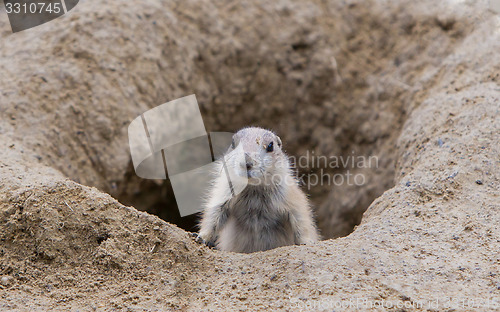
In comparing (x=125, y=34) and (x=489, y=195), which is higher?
(x=125, y=34)

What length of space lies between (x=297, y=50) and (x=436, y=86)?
1933 mm

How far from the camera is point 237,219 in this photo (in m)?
5.04

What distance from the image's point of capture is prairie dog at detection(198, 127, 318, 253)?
487cm

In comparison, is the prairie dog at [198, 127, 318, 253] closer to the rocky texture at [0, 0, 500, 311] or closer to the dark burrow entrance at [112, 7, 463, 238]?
the rocky texture at [0, 0, 500, 311]

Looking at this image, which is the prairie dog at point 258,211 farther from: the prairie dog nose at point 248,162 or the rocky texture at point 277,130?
the rocky texture at point 277,130

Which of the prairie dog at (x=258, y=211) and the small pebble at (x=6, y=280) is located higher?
the small pebble at (x=6, y=280)

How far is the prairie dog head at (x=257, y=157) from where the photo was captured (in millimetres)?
4551

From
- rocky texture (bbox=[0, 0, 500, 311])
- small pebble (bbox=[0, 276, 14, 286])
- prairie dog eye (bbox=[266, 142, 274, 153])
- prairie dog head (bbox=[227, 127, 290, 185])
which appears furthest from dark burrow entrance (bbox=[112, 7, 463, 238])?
small pebble (bbox=[0, 276, 14, 286])

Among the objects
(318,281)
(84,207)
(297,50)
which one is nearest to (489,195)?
(318,281)

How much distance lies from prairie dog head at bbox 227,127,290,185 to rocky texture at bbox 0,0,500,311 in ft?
3.24

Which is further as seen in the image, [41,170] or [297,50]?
[297,50]

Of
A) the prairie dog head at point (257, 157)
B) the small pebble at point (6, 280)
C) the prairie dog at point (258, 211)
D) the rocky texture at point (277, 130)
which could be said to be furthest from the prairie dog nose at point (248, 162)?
the small pebble at point (6, 280)

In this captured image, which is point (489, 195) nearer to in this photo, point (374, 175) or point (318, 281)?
point (318, 281)

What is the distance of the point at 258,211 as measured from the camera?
16.4ft
